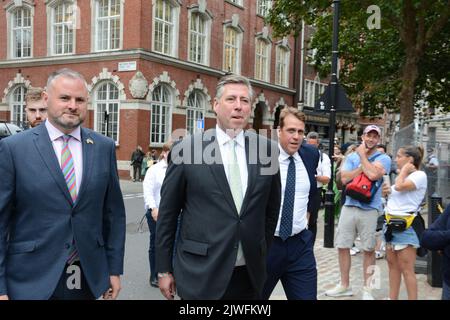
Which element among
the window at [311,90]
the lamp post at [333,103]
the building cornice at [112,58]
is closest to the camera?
the lamp post at [333,103]

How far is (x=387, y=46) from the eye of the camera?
862 inches

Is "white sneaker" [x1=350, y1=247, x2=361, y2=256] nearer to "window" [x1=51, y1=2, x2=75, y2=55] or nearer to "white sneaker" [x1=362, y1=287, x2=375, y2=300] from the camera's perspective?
"white sneaker" [x1=362, y1=287, x2=375, y2=300]

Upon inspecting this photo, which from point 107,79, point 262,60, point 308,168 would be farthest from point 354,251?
point 262,60

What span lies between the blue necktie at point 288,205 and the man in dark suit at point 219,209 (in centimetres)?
88

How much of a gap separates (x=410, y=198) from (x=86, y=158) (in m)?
3.67

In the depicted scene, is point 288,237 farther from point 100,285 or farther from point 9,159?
point 9,159

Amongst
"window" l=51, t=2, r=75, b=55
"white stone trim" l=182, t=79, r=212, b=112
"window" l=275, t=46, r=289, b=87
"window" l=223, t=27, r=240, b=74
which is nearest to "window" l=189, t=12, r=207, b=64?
"white stone trim" l=182, t=79, r=212, b=112

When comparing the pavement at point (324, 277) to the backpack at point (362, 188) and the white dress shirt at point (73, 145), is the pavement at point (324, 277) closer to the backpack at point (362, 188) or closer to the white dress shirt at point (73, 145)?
the backpack at point (362, 188)

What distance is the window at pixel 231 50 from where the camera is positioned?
2986 cm

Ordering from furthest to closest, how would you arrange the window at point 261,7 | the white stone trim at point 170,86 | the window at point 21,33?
the window at point 261,7
the window at point 21,33
the white stone trim at point 170,86

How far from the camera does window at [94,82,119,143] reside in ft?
80.0

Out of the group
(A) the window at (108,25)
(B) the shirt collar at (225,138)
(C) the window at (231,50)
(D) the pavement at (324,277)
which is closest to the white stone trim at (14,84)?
(A) the window at (108,25)

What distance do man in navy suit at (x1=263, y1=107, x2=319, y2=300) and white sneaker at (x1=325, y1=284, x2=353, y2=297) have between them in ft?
5.82

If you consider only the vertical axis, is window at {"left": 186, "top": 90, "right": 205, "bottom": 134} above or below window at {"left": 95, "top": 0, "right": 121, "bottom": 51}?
below
